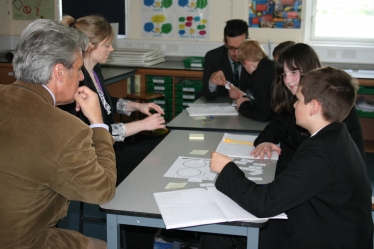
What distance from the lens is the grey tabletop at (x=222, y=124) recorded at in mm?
2666

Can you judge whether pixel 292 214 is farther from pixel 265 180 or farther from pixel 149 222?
pixel 149 222

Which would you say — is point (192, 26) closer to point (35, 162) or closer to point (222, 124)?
point (222, 124)

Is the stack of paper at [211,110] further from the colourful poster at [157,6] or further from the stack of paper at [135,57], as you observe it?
the colourful poster at [157,6]

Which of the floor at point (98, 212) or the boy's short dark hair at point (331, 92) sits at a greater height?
the boy's short dark hair at point (331, 92)

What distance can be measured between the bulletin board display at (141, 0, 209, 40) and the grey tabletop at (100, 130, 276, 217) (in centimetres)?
300

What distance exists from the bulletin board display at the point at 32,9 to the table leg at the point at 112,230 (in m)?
4.59

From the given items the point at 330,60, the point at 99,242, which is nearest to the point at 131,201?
the point at 99,242

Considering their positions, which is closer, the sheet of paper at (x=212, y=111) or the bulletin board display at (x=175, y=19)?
the sheet of paper at (x=212, y=111)

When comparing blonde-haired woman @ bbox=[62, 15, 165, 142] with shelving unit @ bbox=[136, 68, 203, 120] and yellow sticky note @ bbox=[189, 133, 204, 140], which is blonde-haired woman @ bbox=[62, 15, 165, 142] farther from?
shelving unit @ bbox=[136, 68, 203, 120]

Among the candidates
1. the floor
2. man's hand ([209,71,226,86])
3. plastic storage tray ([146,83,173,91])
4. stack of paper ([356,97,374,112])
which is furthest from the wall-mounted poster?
the floor

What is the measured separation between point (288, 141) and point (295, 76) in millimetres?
439

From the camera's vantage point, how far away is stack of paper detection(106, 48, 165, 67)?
5052 millimetres

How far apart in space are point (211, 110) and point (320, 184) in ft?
5.46

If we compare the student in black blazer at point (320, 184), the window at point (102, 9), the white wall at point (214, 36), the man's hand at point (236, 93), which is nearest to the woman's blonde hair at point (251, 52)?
the man's hand at point (236, 93)
